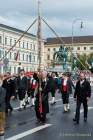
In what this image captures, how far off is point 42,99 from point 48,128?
5.60ft

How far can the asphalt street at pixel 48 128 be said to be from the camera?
39.0 feet

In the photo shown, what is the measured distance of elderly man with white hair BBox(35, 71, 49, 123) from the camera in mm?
14859

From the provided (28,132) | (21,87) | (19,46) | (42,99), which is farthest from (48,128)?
(19,46)

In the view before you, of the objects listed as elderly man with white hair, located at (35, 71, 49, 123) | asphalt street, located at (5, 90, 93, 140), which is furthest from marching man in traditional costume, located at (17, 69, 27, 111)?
elderly man with white hair, located at (35, 71, 49, 123)

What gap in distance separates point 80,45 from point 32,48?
164 ft

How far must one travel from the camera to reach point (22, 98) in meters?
19.8

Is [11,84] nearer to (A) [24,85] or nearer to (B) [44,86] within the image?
(A) [24,85]

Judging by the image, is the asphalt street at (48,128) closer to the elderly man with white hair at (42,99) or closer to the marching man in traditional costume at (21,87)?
the elderly man with white hair at (42,99)

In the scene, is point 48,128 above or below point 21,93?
below

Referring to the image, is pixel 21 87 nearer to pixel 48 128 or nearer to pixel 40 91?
pixel 40 91

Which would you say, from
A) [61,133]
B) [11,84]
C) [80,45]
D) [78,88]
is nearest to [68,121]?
[78,88]

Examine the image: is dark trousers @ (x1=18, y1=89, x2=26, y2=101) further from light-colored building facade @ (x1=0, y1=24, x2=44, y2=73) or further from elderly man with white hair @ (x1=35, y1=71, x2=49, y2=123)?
light-colored building facade @ (x1=0, y1=24, x2=44, y2=73)

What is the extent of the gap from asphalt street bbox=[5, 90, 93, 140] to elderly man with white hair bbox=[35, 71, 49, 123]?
27 cm

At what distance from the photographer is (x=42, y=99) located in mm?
14953
